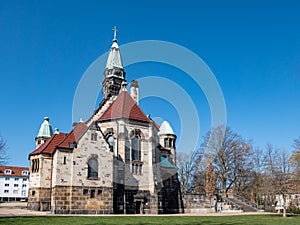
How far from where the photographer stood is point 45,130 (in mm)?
53250

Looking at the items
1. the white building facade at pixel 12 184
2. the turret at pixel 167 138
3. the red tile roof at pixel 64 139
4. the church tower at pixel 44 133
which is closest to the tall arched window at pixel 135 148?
the red tile roof at pixel 64 139

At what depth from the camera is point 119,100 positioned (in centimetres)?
4288

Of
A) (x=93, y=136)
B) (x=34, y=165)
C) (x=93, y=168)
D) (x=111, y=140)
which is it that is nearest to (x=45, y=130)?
(x=34, y=165)

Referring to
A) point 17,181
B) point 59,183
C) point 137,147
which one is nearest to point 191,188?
point 137,147

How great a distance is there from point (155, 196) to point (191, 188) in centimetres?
2553

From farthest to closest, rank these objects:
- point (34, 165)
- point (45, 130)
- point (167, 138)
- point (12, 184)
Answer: point (12, 184) < point (167, 138) < point (45, 130) < point (34, 165)

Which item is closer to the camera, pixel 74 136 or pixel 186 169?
pixel 74 136

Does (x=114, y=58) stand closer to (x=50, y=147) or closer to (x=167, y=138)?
(x=167, y=138)

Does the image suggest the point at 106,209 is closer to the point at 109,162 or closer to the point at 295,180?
the point at 109,162

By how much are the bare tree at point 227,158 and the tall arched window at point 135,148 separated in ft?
54.0

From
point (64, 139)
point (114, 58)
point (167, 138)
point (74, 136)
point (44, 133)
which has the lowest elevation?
point (64, 139)

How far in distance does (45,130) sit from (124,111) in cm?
1911

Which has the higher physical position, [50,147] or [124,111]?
[124,111]

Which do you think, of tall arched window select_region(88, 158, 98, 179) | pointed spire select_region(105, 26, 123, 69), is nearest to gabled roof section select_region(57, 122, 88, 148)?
tall arched window select_region(88, 158, 98, 179)
